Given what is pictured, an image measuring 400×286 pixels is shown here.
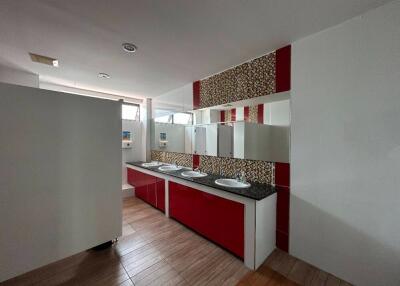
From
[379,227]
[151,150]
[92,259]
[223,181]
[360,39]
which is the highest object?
[360,39]

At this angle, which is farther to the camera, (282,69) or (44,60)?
(44,60)

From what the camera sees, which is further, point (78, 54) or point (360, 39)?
point (78, 54)

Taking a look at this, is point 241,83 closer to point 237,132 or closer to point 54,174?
point 237,132

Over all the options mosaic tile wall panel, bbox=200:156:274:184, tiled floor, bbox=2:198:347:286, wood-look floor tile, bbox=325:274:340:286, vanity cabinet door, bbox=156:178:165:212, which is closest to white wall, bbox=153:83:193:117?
mosaic tile wall panel, bbox=200:156:274:184

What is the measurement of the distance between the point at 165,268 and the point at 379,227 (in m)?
2.01

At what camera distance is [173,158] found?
3.63 meters

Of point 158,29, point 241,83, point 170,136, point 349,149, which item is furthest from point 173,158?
point 349,149

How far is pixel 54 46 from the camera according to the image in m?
1.89

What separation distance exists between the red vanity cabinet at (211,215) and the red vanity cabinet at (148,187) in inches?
14.4

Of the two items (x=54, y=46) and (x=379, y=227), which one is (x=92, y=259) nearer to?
(x=54, y=46)

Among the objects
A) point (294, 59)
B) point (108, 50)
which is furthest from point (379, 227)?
point (108, 50)

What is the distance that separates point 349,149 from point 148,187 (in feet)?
10.4

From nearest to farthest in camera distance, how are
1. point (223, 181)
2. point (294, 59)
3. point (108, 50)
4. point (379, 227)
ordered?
1. point (379, 227)
2. point (294, 59)
3. point (108, 50)
4. point (223, 181)

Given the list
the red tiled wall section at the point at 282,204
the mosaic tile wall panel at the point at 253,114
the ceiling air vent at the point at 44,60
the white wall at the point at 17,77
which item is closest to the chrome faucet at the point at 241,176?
the red tiled wall section at the point at 282,204
